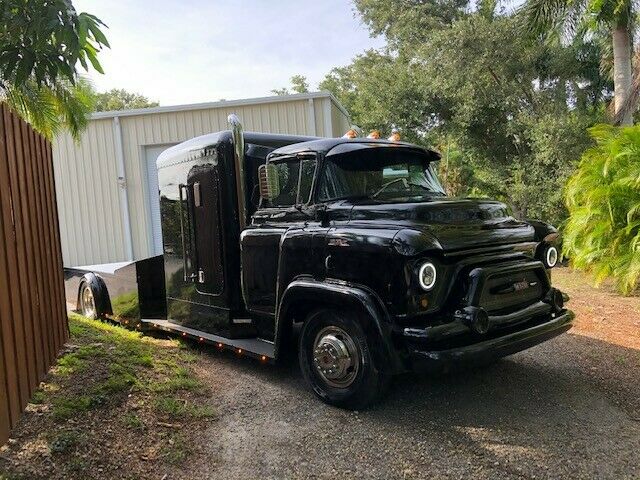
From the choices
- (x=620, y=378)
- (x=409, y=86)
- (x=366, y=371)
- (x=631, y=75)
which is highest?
(x=409, y=86)

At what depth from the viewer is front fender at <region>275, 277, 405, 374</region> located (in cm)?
379

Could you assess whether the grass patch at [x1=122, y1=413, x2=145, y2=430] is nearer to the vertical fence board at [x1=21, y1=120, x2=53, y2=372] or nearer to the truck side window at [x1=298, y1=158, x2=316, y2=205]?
the vertical fence board at [x1=21, y1=120, x2=53, y2=372]

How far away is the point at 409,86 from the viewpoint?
18.6m

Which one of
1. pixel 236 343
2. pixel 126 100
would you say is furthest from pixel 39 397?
pixel 126 100

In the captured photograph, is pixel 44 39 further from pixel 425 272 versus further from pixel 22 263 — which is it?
pixel 425 272

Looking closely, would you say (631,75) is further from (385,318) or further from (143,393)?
(143,393)

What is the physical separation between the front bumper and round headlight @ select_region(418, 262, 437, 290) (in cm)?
43

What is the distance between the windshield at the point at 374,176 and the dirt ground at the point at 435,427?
1.68m

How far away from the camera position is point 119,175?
49.3 ft

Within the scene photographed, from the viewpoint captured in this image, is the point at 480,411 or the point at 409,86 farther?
the point at 409,86

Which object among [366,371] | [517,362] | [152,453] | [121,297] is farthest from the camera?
[121,297]

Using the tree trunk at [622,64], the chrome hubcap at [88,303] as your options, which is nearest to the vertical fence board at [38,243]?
the chrome hubcap at [88,303]

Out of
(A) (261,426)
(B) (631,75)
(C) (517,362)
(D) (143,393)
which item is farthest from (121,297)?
(B) (631,75)

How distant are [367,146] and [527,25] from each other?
35.3ft
